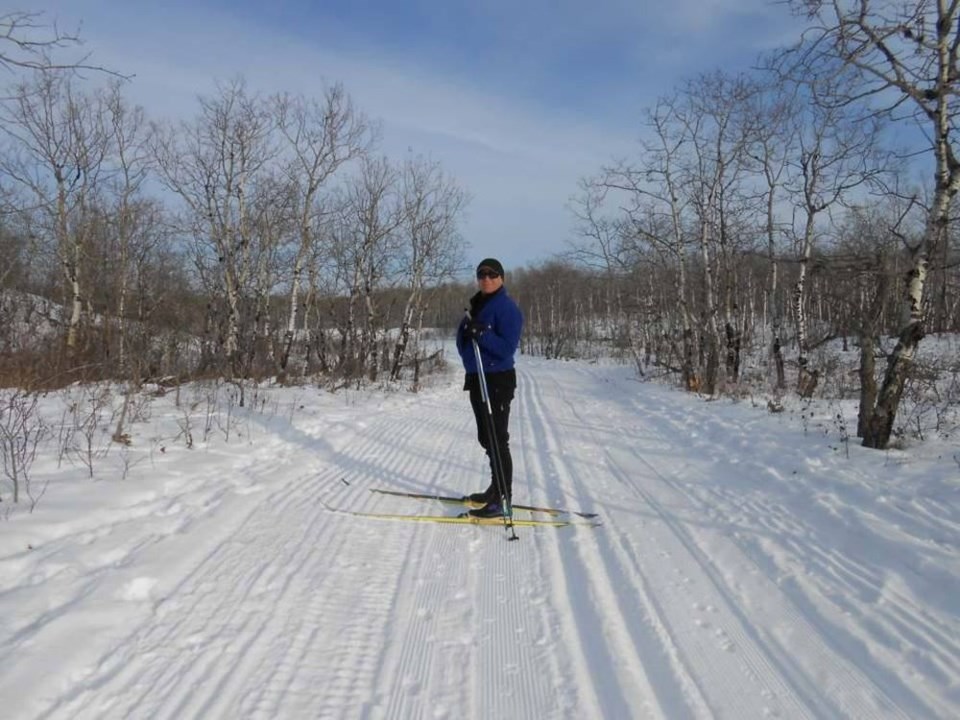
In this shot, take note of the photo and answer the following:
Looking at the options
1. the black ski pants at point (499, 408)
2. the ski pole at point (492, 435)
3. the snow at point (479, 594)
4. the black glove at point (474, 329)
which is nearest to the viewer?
the snow at point (479, 594)

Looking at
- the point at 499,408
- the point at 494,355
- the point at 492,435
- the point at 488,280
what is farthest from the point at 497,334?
the point at 492,435

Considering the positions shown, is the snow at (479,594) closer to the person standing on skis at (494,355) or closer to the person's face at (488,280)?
the person standing on skis at (494,355)

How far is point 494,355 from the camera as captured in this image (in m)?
5.03

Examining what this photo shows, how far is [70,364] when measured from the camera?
12234 millimetres

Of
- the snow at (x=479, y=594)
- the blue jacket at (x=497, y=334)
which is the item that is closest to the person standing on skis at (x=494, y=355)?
the blue jacket at (x=497, y=334)

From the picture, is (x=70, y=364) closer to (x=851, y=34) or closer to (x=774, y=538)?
(x=774, y=538)

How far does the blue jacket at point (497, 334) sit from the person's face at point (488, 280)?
0.18ft

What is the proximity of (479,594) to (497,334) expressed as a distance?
2313 millimetres

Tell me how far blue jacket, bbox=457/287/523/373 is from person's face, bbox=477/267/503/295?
0.06 m

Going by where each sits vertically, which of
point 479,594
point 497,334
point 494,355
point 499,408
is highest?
point 497,334

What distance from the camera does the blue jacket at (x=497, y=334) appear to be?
498cm

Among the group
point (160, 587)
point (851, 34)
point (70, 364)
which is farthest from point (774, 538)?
point (70, 364)

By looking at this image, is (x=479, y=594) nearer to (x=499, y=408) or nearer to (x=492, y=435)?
(x=492, y=435)

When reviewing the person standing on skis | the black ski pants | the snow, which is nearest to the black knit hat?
the person standing on skis
